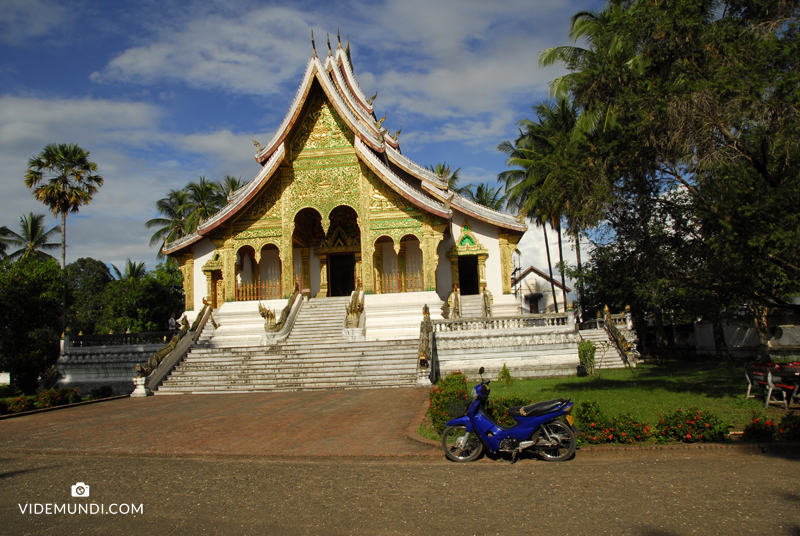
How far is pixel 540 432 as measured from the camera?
605 cm

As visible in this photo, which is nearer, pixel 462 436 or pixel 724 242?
pixel 462 436

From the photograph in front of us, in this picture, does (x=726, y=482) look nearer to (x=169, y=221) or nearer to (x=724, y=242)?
(x=724, y=242)

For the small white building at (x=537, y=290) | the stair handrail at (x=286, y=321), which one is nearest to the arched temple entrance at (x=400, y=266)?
the stair handrail at (x=286, y=321)

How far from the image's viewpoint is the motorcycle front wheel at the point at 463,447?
627 cm

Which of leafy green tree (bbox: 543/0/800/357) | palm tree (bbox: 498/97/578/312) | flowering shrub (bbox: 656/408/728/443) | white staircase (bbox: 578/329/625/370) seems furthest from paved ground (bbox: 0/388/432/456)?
palm tree (bbox: 498/97/578/312)

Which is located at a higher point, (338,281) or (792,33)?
(792,33)

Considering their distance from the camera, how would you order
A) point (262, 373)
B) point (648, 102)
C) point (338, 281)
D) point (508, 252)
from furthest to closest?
1. point (338, 281)
2. point (508, 252)
3. point (262, 373)
4. point (648, 102)

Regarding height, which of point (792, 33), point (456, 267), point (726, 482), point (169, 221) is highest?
point (169, 221)

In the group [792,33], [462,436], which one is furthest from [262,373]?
[792,33]

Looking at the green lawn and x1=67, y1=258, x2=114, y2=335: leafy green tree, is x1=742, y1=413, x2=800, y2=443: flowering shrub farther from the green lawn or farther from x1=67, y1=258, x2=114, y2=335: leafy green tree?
x1=67, y1=258, x2=114, y2=335: leafy green tree

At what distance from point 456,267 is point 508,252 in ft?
7.45

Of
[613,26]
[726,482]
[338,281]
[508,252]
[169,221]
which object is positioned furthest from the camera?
[169,221]

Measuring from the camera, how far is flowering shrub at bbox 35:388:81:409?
1341cm

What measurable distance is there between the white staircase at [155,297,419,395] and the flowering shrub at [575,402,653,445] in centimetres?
813
